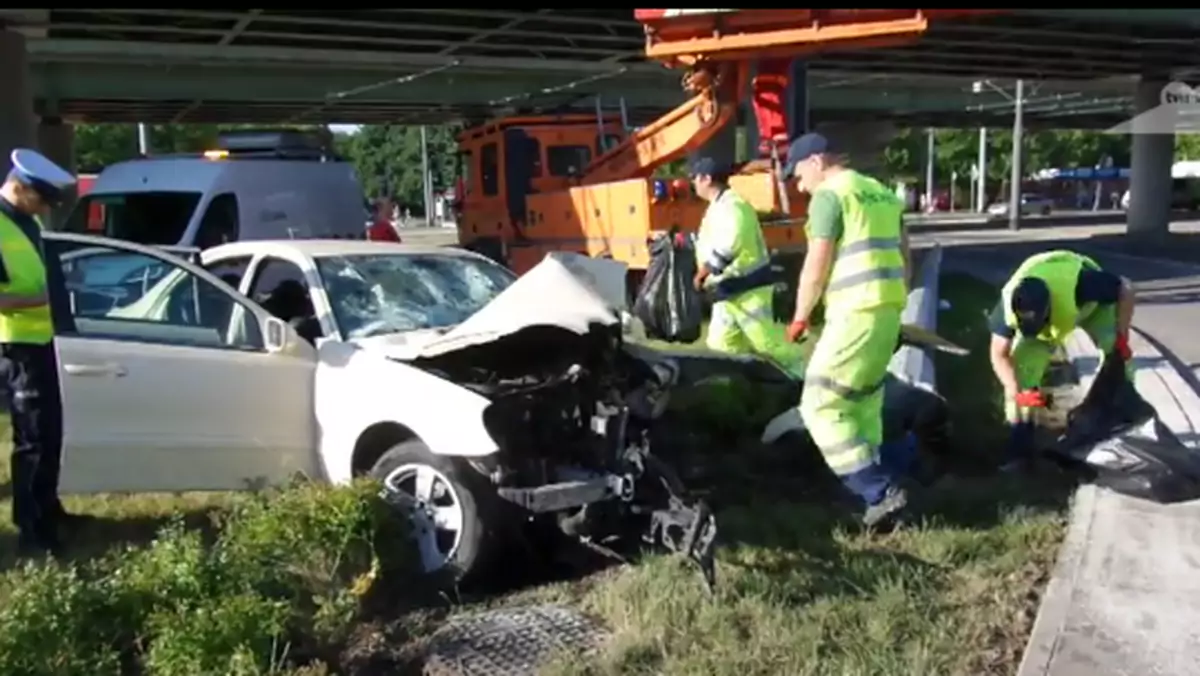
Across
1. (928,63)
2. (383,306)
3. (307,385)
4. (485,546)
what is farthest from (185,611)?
(928,63)

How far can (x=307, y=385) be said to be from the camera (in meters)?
5.57

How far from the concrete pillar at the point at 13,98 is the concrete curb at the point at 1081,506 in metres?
17.2

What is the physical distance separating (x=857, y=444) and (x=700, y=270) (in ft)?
10.9

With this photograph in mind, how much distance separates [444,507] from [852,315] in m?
1.99

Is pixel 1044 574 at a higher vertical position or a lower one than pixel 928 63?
lower

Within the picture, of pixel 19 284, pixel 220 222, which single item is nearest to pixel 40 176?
pixel 19 284

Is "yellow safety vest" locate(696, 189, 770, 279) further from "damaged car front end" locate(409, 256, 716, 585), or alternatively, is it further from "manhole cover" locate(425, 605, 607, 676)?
"manhole cover" locate(425, 605, 607, 676)

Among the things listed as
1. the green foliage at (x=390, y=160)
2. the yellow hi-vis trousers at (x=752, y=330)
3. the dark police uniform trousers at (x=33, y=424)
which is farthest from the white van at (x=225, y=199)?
the green foliage at (x=390, y=160)

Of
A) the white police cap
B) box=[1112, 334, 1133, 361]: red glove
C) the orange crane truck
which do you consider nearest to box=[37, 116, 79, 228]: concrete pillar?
the orange crane truck

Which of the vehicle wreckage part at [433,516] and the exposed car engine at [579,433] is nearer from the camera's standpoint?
the exposed car engine at [579,433]

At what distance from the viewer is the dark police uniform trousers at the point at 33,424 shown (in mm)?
5285

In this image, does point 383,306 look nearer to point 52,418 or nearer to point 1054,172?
point 52,418

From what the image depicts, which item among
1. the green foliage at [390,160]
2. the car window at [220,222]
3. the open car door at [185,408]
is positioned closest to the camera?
the open car door at [185,408]

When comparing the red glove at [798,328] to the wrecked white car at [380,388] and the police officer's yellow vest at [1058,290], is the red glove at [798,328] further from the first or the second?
the police officer's yellow vest at [1058,290]
